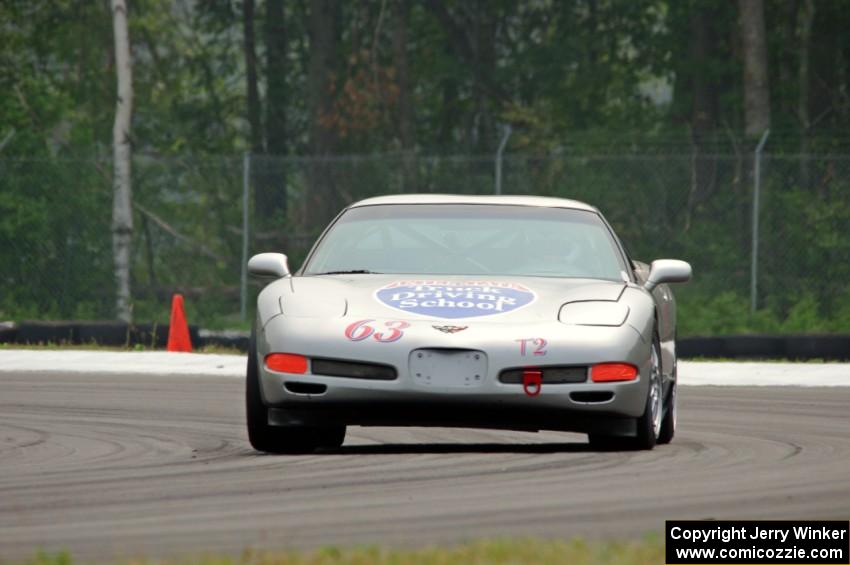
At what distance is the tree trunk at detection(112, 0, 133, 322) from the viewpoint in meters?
26.2

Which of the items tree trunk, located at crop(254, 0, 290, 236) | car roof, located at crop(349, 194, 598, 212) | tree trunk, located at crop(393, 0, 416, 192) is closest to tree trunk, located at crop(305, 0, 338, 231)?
tree trunk, located at crop(393, 0, 416, 192)

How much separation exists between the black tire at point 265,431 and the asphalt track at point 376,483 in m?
0.17

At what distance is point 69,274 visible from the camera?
26.0 meters

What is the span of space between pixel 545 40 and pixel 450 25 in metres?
2.34

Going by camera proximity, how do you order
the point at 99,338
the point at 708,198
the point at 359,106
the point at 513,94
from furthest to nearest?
the point at 513,94 < the point at 359,106 < the point at 708,198 < the point at 99,338

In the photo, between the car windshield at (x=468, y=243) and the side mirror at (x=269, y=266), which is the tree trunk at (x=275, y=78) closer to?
the car windshield at (x=468, y=243)

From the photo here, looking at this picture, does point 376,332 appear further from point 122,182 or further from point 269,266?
point 122,182

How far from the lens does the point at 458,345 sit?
9.12 m

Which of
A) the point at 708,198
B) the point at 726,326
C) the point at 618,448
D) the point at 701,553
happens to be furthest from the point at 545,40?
the point at 701,553

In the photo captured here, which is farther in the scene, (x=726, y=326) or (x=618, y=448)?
(x=726, y=326)

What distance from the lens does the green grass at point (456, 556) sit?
613cm

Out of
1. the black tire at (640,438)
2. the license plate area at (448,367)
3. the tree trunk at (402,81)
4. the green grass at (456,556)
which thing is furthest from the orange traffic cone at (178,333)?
the tree trunk at (402,81)

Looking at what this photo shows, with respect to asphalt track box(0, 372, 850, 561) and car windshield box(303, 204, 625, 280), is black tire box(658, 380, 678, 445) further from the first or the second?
car windshield box(303, 204, 625, 280)

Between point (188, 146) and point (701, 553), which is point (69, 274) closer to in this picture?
point (188, 146)
